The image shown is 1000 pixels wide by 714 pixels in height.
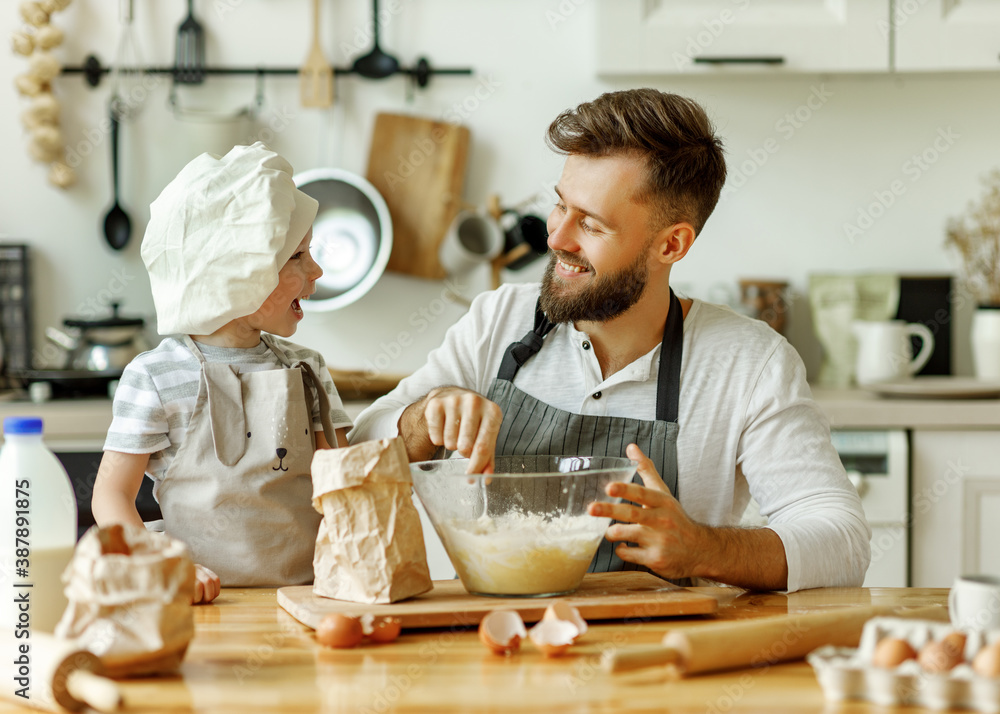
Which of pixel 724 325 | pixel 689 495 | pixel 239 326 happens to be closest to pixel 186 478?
pixel 239 326

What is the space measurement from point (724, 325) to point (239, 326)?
2.37 ft

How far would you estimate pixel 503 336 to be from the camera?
1616 mm

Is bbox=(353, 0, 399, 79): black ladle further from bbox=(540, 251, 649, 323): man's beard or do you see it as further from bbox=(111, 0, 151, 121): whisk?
bbox=(540, 251, 649, 323): man's beard

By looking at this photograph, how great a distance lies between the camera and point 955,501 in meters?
2.31

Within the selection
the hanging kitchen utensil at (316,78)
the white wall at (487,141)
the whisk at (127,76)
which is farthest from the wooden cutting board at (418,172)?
the whisk at (127,76)

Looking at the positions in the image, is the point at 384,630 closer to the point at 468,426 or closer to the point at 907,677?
the point at 468,426

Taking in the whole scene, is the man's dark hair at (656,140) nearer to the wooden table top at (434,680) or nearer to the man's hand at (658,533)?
the man's hand at (658,533)

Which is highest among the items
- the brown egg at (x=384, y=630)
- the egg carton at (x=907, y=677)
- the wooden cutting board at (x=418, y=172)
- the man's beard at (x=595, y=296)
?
the wooden cutting board at (x=418, y=172)

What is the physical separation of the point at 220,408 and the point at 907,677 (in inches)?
31.7

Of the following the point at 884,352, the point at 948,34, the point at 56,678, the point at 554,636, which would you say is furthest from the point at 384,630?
the point at 948,34

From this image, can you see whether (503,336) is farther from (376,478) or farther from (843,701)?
(843,701)

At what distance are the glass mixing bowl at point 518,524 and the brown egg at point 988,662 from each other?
15.2 inches

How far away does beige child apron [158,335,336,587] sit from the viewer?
120 cm

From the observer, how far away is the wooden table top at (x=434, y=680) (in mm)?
777
